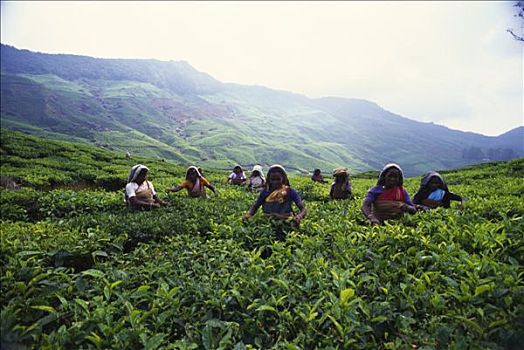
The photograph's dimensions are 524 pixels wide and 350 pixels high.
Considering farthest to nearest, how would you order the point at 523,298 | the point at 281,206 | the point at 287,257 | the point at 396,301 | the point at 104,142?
the point at 104,142, the point at 281,206, the point at 287,257, the point at 396,301, the point at 523,298

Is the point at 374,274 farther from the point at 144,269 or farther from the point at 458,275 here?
the point at 144,269

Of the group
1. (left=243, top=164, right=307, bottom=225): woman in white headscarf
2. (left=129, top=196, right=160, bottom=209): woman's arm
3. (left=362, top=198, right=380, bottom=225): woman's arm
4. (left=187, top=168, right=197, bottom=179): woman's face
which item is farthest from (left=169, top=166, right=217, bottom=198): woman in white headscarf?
(left=362, top=198, right=380, bottom=225): woman's arm

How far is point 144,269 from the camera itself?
455 centimetres

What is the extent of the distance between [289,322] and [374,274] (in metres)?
1.32

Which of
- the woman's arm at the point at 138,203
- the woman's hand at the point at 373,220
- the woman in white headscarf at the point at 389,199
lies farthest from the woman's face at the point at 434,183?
the woman's arm at the point at 138,203

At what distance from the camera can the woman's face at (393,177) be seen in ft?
→ 24.1

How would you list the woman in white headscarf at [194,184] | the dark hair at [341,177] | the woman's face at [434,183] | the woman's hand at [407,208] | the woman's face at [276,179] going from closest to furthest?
the woman's hand at [407,208] → the woman's face at [276,179] → the woman's face at [434,183] → the woman in white headscarf at [194,184] → the dark hair at [341,177]

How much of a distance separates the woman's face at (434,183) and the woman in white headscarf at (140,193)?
715 centimetres

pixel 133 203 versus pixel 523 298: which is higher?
pixel 523 298

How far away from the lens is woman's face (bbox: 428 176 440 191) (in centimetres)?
877

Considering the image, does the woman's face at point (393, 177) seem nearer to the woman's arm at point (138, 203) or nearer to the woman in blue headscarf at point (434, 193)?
the woman in blue headscarf at point (434, 193)

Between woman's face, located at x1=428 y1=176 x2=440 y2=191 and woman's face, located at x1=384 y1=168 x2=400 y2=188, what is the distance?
2.01m

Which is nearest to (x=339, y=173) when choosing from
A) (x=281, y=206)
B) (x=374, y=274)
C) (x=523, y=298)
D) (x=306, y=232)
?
(x=281, y=206)

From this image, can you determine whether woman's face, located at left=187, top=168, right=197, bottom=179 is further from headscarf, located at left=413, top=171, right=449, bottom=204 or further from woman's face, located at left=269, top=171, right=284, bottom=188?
headscarf, located at left=413, top=171, right=449, bottom=204
